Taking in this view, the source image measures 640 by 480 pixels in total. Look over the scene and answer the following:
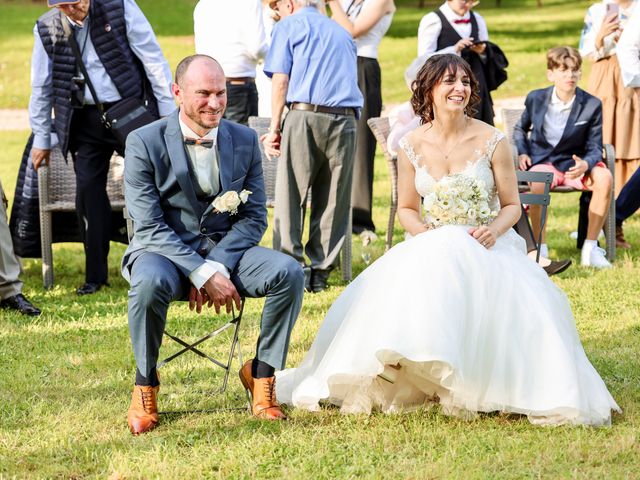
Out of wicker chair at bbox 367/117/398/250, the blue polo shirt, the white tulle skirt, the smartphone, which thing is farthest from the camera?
the smartphone

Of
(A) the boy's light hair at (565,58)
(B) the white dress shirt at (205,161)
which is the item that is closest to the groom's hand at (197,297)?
(B) the white dress shirt at (205,161)

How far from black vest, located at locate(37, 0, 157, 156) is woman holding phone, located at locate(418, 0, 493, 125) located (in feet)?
8.70

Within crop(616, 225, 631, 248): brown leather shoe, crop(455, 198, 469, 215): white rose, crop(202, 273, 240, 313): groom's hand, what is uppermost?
crop(455, 198, 469, 215): white rose

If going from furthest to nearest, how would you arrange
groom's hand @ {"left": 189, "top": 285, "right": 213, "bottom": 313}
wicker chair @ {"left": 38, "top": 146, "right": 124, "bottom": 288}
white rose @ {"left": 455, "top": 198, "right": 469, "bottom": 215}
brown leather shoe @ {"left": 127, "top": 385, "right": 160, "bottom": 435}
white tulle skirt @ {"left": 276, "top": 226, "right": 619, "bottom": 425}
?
wicker chair @ {"left": 38, "top": 146, "right": 124, "bottom": 288}, white rose @ {"left": 455, "top": 198, "right": 469, "bottom": 215}, groom's hand @ {"left": 189, "top": 285, "right": 213, "bottom": 313}, brown leather shoe @ {"left": 127, "top": 385, "right": 160, "bottom": 435}, white tulle skirt @ {"left": 276, "top": 226, "right": 619, "bottom": 425}

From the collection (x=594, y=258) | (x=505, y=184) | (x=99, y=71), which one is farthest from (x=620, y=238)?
(x=99, y=71)

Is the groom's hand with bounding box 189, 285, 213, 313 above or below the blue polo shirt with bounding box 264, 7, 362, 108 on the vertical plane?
below

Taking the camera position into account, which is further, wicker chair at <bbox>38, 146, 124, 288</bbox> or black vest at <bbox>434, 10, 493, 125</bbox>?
black vest at <bbox>434, 10, 493, 125</bbox>

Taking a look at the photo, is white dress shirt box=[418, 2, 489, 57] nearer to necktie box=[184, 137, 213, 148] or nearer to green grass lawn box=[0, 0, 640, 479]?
green grass lawn box=[0, 0, 640, 479]

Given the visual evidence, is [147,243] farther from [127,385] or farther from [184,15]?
[184,15]

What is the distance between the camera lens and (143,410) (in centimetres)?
488

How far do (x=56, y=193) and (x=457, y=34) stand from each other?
11.4ft

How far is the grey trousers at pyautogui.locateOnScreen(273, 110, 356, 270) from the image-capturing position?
754 centimetres

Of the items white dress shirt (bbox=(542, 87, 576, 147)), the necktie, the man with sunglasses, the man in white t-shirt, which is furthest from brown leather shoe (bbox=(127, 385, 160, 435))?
white dress shirt (bbox=(542, 87, 576, 147))

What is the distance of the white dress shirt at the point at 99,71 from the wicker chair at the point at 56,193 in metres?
0.26
